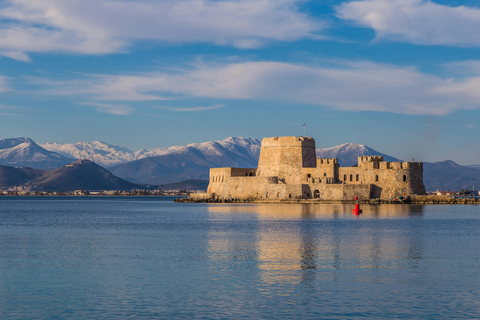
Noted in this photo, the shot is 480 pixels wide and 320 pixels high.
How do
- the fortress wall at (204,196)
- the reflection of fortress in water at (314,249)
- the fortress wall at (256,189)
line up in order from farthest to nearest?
the fortress wall at (204,196)
the fortress wall at (256,189)
the reflection of fortress in water at (314,249)

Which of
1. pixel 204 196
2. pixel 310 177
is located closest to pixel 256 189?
pixel 310 177

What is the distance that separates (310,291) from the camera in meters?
21.4

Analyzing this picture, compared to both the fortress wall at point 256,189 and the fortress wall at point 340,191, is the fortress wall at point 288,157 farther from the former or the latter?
the fortress wall at point 340,191

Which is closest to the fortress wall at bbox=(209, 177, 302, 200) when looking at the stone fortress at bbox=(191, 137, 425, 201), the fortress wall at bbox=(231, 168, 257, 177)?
the stone fortress at bbox=(191, 137, 425, 201)

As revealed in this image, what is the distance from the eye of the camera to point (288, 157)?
106 metres

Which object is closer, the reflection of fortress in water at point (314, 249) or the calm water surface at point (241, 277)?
the calm water surface at point (241, 277)

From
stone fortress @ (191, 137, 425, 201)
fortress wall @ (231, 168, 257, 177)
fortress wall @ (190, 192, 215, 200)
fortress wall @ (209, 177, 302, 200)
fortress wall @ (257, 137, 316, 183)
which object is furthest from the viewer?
fortress wall @ (190, 192, 215, 200)

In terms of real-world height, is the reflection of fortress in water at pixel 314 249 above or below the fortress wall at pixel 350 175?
below

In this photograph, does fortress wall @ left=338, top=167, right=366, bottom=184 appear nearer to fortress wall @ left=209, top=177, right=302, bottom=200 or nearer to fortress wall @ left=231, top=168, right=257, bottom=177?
fortress wall @ left=209, top=177, right=302, bottom=200

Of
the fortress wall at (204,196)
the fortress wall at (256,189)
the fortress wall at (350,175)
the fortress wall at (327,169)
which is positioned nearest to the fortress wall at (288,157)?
the fortress wall at (256,189)

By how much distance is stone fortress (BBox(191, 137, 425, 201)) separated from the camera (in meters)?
98.2

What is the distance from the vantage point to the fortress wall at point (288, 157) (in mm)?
105312

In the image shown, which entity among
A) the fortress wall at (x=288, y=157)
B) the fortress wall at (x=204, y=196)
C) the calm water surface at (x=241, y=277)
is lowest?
the calm water surface at (x=241, y=277)

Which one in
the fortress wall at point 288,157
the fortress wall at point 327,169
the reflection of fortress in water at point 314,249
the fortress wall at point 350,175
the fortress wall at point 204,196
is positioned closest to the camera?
the reflection of fortress in water at point 314,249
